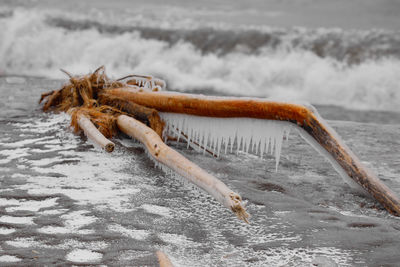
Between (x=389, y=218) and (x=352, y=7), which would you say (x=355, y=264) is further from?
(x=352, y=7)

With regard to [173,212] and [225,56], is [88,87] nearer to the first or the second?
[173,212]

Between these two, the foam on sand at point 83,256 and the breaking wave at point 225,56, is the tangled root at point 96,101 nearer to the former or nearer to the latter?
the foam on sand at point 83,256

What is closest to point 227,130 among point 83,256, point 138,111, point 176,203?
point 176,203

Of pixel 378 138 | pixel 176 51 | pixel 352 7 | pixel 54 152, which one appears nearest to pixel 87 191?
pixel 54 152

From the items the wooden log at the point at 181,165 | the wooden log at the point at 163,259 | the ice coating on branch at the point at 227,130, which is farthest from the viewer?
the ice coating on branch at the point at 227,130

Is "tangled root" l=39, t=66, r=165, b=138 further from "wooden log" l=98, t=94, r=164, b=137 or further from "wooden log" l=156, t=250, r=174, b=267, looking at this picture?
"wooden log" l=156, t=250, r=174, b=267

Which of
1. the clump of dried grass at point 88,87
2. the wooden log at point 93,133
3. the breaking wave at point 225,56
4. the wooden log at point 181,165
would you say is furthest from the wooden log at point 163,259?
the breaking wave at point 225,56
